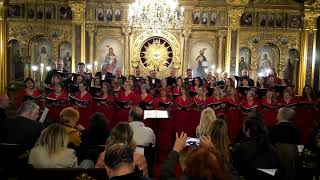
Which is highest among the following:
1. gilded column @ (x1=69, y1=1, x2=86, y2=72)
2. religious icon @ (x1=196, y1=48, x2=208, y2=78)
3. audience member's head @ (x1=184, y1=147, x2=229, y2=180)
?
gilded column @ (x1=69, y1=1, x2=86, y2=72)

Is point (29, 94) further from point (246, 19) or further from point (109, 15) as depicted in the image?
point (246, 19)

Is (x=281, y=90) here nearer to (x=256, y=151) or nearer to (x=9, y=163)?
(x=256, y=151)

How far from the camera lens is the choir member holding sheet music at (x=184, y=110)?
11.1 meters

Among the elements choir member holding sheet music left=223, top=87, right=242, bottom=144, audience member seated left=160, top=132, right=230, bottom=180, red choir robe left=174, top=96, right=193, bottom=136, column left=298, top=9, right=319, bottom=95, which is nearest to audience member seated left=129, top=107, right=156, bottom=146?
audience member seated left=160, top=132, right=230, bottom=180

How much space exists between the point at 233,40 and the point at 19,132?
1250 cm

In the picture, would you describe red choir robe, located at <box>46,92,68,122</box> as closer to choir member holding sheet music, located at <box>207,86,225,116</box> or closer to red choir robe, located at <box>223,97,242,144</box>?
choir member holding sheet music, located at <box>207,86,225,116</box>

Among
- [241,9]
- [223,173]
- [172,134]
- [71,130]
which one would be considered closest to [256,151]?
[223,173]

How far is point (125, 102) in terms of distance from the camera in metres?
11.1

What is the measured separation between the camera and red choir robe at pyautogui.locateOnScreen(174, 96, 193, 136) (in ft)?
36.5

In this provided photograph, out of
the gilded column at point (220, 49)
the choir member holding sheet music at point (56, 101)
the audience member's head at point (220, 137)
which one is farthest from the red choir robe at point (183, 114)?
the audience member's head at point (220, 137)

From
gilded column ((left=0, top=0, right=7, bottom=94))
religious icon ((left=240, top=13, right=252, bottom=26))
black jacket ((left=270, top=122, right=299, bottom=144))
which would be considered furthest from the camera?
religious icon ((left=240, top=13, right=252, bottom=26))

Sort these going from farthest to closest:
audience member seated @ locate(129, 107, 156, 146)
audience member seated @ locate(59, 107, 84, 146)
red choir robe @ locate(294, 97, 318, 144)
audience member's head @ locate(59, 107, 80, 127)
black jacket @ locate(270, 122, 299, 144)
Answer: red choir robe @ locate(294, 97, 318, 144) → audience member seated @ locate(129, 107, 156, 146) → audience member's head @ locate(59, 107, 80, 127) → black jacket @ locate(270, 122, 299, 144) → audience member seated @ locate(59, 107, 84, 146)

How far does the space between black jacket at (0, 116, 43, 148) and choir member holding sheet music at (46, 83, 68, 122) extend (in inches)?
198

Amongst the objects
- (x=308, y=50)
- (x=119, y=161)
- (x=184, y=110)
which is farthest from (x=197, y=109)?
(x=308, y=50)
